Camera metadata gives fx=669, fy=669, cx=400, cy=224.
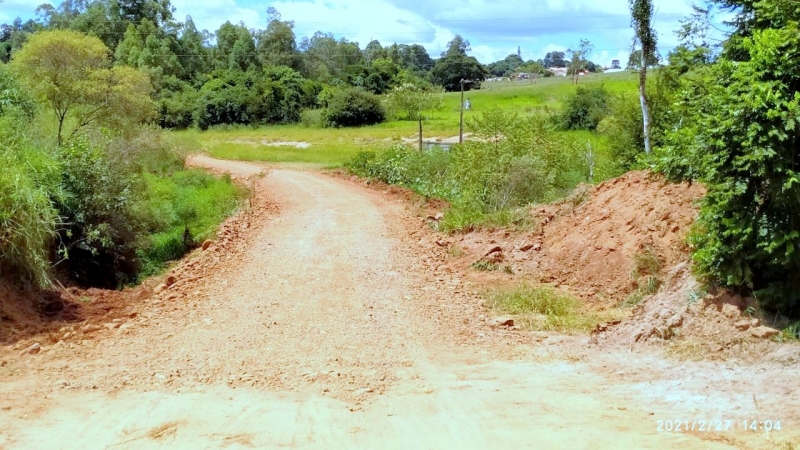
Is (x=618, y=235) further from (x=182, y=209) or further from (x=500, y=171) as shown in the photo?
(x=182, y=209)

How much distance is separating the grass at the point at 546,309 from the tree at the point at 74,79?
14.0 m

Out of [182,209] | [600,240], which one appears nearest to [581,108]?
[182,209]

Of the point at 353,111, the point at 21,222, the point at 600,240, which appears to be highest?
the point at 353,111

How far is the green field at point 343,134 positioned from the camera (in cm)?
3531

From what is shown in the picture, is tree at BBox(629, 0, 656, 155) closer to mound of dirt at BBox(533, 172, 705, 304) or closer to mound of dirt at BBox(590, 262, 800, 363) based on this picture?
mound of dirt at BBox(533, 172, 705, 304)

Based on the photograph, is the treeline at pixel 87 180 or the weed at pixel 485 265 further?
the weed at pixel 485 265

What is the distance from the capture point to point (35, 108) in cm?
1712

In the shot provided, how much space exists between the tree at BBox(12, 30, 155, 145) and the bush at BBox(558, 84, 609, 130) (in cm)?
2973

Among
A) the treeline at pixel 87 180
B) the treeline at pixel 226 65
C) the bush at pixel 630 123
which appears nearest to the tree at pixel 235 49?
the treeline at pixel 226 65

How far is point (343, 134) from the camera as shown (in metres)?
49.4

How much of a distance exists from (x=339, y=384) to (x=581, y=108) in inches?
1647

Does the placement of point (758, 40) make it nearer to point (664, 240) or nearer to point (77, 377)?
point (664, 240)

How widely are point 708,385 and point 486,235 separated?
24.6 ft

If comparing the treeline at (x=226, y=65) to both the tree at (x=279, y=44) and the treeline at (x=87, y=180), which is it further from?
the treeline at (x=87, y=180)
